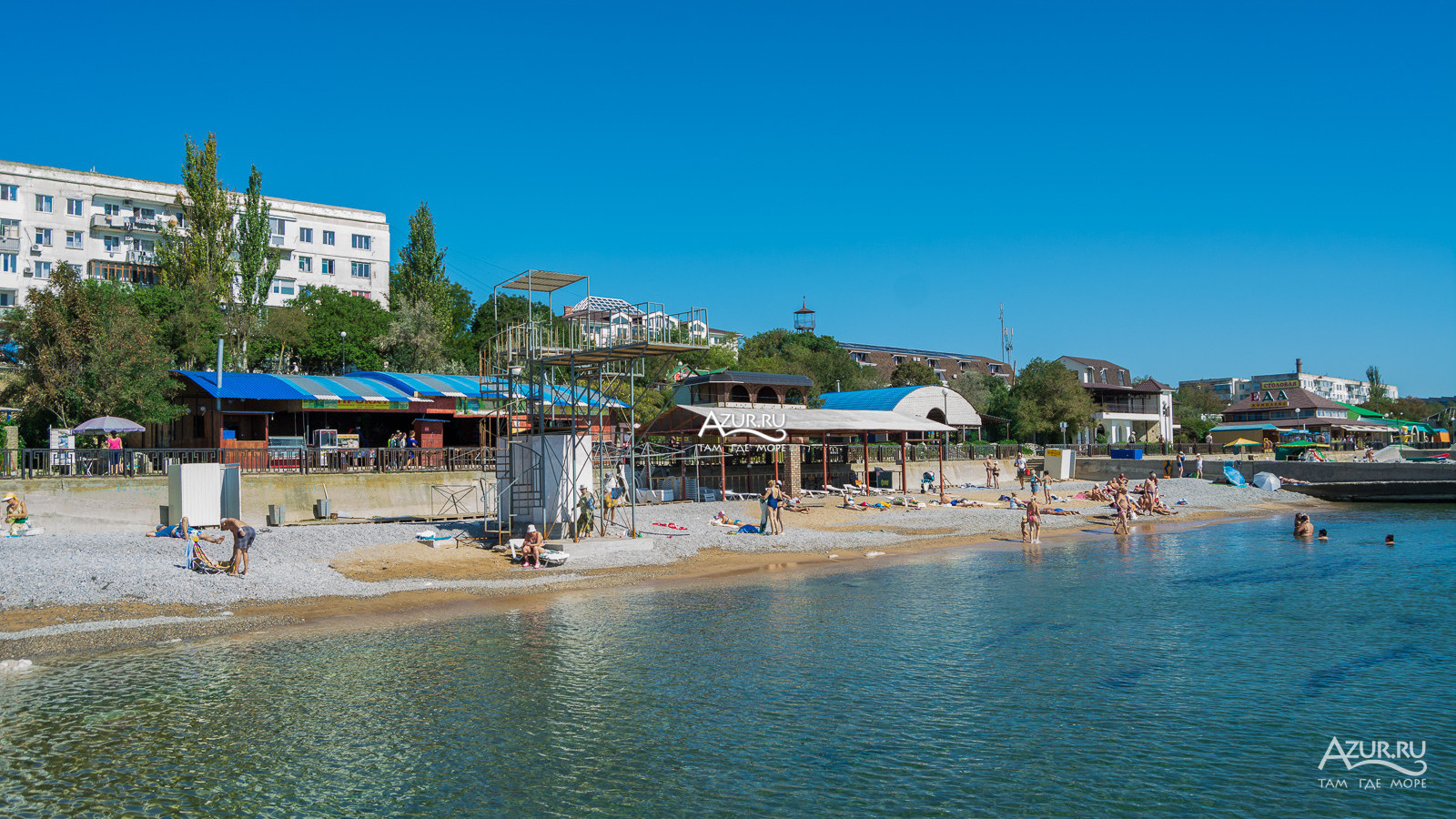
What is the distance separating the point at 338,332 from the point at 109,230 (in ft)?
80.9

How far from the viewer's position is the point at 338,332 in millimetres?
61281

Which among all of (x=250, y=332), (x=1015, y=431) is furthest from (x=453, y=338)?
(x=1015, y=431)

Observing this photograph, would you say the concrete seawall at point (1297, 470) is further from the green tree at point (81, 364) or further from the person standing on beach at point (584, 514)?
the green tree at point (81, 364)

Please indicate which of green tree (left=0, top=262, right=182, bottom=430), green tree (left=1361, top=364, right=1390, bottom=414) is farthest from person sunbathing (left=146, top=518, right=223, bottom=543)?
green tree (left=1361, top=364, right=1390, bottom=414)

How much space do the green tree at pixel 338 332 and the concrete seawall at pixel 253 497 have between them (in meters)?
26.1

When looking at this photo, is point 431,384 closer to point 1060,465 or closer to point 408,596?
point 408,596

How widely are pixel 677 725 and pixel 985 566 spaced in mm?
17454

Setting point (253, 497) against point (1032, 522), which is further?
point (1032, 522)

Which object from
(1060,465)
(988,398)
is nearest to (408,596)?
(1060,465)

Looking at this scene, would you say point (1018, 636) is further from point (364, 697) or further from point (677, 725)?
point (364, 697)

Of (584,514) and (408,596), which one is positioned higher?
(584,514)

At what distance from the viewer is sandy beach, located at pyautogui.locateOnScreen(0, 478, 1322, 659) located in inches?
741

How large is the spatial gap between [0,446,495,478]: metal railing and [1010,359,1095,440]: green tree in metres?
53.3

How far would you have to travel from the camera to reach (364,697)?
14336mm
